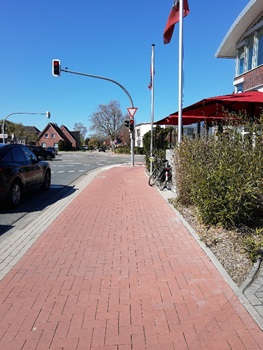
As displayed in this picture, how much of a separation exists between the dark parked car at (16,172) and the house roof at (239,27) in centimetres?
1288

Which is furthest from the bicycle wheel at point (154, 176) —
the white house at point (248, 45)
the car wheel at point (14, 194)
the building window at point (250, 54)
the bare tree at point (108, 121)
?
the bare tree at point (108, 121)

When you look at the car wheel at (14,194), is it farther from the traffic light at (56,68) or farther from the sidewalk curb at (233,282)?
the traffic light at (56,68)

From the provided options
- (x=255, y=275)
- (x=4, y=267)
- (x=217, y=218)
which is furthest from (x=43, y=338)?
(x=217, y=218)

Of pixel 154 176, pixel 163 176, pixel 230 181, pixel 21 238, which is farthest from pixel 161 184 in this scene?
pixel 21 238

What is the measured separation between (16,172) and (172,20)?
670 cm

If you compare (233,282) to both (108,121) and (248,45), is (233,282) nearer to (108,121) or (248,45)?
(248,45)

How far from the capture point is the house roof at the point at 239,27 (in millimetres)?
14761

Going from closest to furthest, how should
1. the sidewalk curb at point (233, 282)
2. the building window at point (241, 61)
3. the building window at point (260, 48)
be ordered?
the sidewalk curb at point (233, 282), the building window at point (260, 48), the building window at point (241, 61)

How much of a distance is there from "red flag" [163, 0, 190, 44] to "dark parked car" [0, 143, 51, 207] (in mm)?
6026

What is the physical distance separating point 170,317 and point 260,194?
2.80m

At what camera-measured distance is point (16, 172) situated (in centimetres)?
794

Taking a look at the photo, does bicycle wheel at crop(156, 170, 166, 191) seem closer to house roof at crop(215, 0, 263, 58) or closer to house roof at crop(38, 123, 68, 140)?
house roof at crop(215, 0, 263, 58)

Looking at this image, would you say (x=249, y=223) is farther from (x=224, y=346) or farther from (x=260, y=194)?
(x=224, y=346)

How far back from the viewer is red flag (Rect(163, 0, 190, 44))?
8.91 meters
